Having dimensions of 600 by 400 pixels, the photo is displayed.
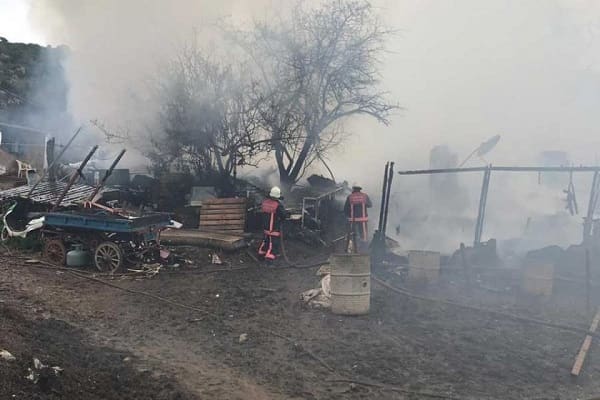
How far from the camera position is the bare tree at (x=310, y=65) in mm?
14055

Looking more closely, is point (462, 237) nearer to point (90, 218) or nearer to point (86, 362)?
point (90, 218)

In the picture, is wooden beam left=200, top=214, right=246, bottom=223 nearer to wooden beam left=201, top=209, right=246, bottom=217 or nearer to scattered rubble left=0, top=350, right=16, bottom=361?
wooden beam left=201, top=209, right=246, bottom=217

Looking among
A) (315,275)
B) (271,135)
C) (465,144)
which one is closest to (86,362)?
(315,275)

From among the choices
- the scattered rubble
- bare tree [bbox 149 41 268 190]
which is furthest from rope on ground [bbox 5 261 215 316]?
bare tree [bbox 149 41 268 190]

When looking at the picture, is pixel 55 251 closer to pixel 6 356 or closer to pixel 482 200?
pixel 6 356

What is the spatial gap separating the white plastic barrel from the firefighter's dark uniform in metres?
3.30

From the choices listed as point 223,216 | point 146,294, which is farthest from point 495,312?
point 223,216

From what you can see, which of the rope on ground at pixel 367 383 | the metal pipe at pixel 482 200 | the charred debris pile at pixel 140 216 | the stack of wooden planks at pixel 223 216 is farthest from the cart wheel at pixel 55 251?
the metal pipe at pixel 482 200

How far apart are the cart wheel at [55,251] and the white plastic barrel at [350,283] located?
17.9 feet

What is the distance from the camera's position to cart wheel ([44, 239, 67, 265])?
9.90 meters

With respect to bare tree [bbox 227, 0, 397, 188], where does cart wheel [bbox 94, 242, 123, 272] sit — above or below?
below

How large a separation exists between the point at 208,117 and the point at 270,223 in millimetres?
4529

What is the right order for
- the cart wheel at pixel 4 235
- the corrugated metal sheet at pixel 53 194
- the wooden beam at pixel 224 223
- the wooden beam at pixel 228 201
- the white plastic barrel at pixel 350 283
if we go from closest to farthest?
the white plastic barrel at pixel 350 283 → the cart wheel at pixel 4 235 → the corrugated metal sheet at pixel 53 194 → the wooden beam at pixel 224 223 → the wooden beam at pixel 228 201

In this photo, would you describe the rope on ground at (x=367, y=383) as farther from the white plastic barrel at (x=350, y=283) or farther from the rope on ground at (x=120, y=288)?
the rope on ground at (x=120, y=288)
